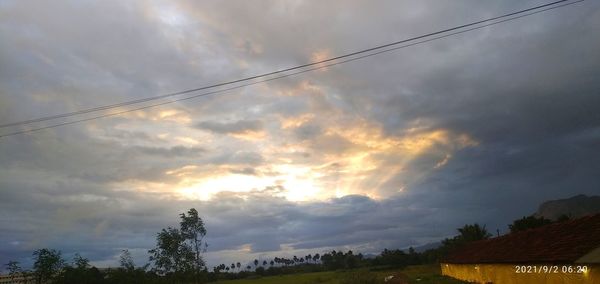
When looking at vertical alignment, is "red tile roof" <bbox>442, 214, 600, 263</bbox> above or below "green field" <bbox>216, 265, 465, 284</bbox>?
above

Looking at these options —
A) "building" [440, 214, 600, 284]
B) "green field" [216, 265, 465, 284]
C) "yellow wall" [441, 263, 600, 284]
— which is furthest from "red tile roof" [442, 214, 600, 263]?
"green field" [216, 265, 465, 284]

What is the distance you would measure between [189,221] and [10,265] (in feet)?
79.0

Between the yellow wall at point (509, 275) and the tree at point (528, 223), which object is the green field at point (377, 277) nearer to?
the yellow wall at point (509, 275)

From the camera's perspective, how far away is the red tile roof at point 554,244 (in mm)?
27906

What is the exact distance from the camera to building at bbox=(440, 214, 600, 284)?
86.8 ft

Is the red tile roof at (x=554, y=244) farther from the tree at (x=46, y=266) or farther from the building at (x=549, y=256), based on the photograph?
the tree at (x=46, y=266)

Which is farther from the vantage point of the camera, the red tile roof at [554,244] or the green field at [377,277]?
the green field at [377,277]

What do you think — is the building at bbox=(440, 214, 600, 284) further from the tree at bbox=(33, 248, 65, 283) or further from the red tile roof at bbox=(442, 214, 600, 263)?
the tree at bbox=(33, 248, 65, 283)

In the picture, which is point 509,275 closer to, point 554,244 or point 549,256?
point 554,244

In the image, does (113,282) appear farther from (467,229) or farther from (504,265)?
(467,229)

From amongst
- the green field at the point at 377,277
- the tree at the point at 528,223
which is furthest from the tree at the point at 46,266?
the tree at the point at 528,223

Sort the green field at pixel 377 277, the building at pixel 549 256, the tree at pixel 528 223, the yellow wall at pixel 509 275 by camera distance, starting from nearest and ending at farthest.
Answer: the yellow wall at pixel 509 275 < the building at pixel 549 256 < the green field at pixel 377 277 < the tree at pixel 528 223

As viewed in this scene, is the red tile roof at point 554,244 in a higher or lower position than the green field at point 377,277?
higher

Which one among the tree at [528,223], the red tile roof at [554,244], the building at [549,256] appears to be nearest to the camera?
the building at [549,256]
